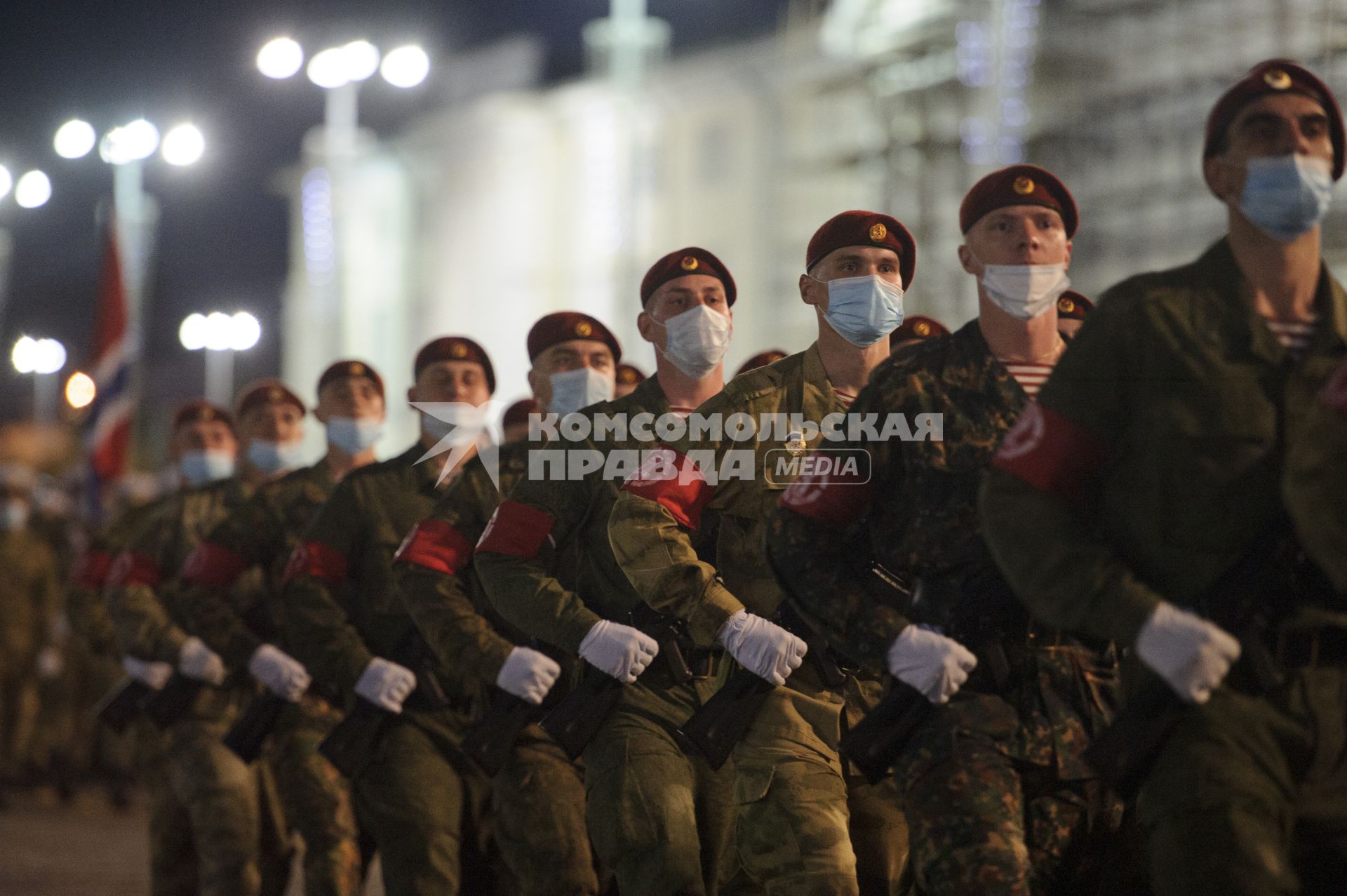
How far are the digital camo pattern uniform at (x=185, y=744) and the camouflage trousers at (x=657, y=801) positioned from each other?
3055 mm

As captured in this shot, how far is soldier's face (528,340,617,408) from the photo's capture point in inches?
298

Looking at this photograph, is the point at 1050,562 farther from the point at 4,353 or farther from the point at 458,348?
the point at 4,353

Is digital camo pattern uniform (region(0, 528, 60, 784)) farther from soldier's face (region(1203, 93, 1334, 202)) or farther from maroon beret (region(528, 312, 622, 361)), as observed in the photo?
soldier's face (region(1203, 93, 1334, 202))

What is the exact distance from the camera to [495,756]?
669cm

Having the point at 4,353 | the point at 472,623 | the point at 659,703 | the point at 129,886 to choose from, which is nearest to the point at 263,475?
the point at 129,886

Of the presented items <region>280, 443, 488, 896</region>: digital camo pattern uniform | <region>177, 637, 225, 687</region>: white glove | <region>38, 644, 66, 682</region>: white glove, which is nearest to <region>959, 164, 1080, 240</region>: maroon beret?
<region>280, 443, 488, 896</region>: digital camo pattern uniform

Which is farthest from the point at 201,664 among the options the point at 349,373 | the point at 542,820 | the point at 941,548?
the point at 941,548

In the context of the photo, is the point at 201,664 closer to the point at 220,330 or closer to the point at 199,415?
the point at 199,415

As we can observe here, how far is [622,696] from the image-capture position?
5977mm

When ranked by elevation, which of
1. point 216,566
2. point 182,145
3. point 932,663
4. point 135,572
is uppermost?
point 182,145

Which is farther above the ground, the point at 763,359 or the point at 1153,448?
the point at 763,359

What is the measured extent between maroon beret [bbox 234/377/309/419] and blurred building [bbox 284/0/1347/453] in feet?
27.1

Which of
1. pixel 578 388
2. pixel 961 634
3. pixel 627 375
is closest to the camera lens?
pixel 961 634

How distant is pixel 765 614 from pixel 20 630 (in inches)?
495
